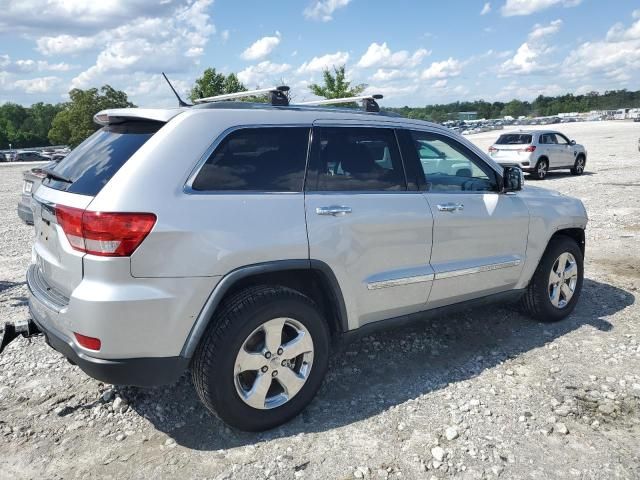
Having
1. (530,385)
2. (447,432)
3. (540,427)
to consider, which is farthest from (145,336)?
(530,385)

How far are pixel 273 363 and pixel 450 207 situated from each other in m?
1.69

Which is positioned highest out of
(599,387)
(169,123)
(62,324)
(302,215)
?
(169,123)

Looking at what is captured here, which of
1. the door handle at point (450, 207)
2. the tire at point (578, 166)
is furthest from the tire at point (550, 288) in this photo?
the tire at point (578, 166)

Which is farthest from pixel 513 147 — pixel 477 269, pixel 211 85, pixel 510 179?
pixel 211 85

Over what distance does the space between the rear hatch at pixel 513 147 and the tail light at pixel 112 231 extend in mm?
16832

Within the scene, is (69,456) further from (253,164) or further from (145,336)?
(253,164)

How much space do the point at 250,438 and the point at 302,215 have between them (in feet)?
4.31

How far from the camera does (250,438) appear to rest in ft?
10.1

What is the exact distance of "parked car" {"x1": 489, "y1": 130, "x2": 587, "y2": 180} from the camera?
1752cm

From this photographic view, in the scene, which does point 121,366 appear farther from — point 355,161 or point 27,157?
point 27,157

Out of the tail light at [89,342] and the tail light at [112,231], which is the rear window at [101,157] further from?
the tail light at [89,342]

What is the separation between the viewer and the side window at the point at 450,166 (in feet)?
12.8

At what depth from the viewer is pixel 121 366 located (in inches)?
106

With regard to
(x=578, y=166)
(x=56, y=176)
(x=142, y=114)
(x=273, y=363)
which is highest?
(x=142, y=114)
